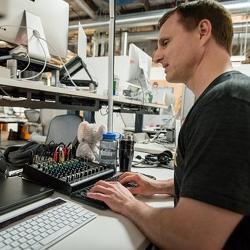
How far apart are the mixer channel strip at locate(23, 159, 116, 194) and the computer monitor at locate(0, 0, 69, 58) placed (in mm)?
691

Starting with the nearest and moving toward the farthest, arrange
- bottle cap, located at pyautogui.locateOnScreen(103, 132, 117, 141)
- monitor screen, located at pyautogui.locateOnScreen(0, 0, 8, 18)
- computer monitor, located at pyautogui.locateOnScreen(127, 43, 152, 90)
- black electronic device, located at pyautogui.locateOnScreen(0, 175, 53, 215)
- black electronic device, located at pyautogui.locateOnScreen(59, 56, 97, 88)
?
black electronic device, located at pyautogui.locateOnScreen(0, 175, 53, 215)
monitor screen, located at pyautogui.locateOnScreen(0, 0, 8, 18)
bottle cap, located at pyautogui.locateOnScreen(103, 132, 117, 141)
black electronic device, located at pyautogui.locateOnScreen(59, 56, 97, 88)
computer monitor, located at pyautogui.locateOnScreen(127, 43, 152, 90)

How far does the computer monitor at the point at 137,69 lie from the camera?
2482 mm

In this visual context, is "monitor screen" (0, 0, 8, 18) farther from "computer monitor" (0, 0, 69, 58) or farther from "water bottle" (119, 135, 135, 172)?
"water bottle" (119, 135, 135, 172)

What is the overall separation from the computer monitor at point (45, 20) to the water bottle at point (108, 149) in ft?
2.12

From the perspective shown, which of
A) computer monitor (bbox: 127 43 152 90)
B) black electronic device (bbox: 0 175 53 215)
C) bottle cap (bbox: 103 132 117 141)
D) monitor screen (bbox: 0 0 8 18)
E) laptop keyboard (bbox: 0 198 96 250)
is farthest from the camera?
computer monitor (bbox: 127 43 152 90)

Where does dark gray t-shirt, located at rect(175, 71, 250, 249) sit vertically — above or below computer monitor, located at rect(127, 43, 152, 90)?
below

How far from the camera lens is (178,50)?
2.84ft

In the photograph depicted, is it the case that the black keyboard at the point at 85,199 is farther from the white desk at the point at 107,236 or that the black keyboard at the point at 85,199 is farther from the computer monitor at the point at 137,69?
the computer monitor at the point at 137,69

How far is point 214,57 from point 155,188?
52 centimetres

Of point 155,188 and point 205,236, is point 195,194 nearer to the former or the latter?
point 205,236

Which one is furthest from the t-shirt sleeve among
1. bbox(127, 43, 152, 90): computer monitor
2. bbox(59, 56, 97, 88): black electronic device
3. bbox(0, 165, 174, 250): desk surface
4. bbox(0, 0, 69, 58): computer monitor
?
bbox(127, 43, 152, 90): computer monitor

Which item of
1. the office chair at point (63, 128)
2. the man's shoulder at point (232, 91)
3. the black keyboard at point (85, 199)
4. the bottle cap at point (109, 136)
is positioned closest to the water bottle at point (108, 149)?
the bottle cap at point (109, 136)

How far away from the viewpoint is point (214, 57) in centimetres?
80

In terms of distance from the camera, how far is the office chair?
93.0 inches
